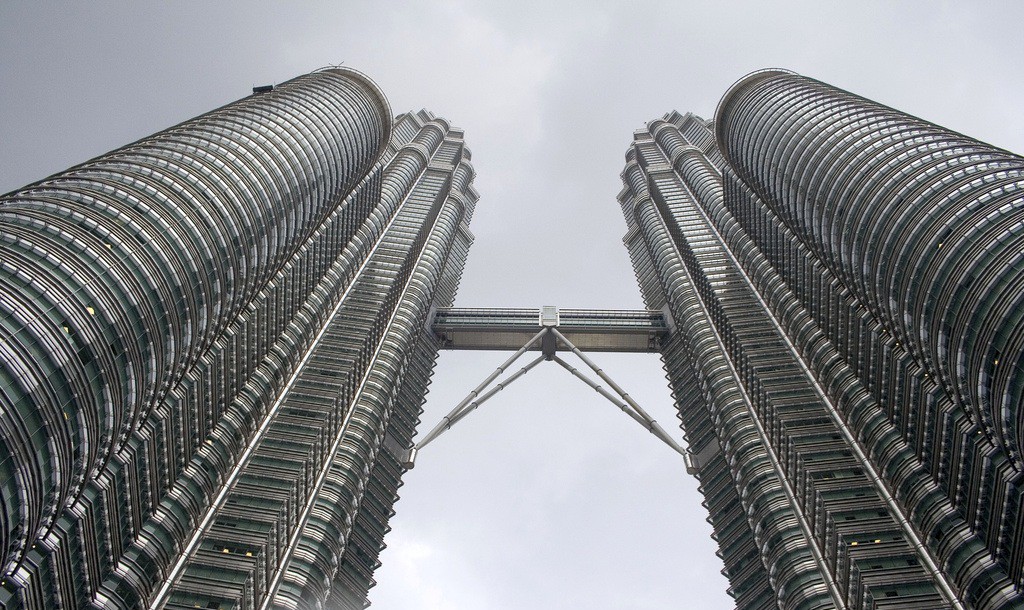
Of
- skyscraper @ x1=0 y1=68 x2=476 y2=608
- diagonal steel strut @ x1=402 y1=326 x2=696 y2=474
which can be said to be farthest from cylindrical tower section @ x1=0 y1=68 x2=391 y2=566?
diagonal steel strut @ x1=402 y1=326 x2=696 y2=474

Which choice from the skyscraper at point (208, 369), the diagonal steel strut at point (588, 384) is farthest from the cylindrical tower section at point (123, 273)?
the diagonal steel strut at point (588, 384)

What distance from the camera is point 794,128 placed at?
81250 millimetres

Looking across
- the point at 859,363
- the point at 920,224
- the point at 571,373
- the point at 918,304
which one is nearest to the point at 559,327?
the point at 571,373

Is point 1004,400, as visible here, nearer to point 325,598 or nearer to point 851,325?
point 851,325

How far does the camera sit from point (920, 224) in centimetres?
5694

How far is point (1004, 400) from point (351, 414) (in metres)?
61.9

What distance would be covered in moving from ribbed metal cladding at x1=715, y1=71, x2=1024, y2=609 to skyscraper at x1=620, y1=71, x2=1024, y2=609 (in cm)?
17

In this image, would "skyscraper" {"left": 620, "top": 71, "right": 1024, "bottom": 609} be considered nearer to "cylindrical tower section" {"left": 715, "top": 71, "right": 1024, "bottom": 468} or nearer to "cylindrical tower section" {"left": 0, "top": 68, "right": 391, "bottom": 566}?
"cylindrical tower section" {"left": 715, "top": 71, "right": 1024, "bottom": 468}

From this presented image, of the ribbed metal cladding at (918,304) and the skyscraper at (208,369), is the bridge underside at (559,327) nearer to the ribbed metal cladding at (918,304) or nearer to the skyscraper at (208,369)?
the skyscraper at (208,369)

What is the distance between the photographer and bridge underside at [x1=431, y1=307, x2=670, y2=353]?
127125mm

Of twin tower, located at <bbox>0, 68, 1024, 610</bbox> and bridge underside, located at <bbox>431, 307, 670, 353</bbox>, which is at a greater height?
bridge underside, located at <bbox>431, 307, 670, 353</bbox>

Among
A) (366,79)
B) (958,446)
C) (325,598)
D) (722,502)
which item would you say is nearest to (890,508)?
(958,446)

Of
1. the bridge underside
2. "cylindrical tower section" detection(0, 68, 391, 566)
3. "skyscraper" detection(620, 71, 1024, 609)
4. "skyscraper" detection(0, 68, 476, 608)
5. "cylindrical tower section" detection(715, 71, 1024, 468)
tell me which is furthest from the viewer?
the bridge underside

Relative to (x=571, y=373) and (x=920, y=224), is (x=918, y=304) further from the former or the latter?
(x=571, y=373)
